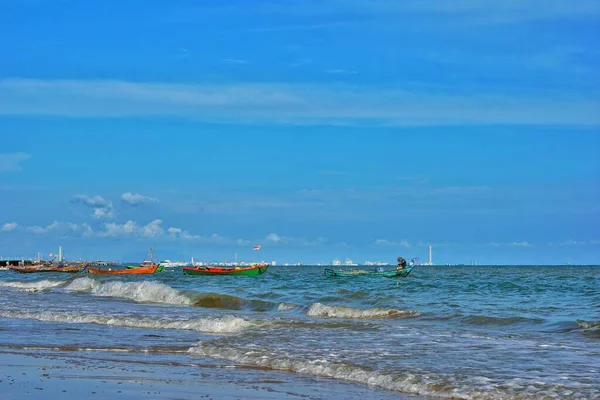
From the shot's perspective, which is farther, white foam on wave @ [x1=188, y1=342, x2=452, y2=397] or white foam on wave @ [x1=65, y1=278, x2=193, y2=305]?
white foam on wave @ [x1=65, y1=278, x2=193, y2=305]

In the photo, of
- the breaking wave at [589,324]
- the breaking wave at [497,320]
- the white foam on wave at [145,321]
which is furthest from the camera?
the breaking wave at [497,320]

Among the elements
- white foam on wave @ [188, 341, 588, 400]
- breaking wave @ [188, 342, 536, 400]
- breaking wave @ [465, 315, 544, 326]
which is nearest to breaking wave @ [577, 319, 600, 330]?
breaking wave @ [465, 315, 544, 326]

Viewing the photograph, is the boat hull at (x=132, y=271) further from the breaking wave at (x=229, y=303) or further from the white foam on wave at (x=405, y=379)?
the white foam on wave at (x=405, y=379)

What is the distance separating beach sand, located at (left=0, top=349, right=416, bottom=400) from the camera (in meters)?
11.6

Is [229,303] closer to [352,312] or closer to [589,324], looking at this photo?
[352,312]

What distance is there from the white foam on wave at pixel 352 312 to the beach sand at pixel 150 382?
12950mm

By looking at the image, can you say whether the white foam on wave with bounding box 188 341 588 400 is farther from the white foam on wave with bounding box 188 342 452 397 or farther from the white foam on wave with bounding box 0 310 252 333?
the white foam on wave with bounding box 0 310 252 333

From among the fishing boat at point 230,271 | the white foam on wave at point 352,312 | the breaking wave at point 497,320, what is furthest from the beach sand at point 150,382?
the fishing boat at point 230,271

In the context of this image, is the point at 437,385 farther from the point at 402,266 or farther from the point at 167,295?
the point at 402,266

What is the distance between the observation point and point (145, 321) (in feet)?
78.7

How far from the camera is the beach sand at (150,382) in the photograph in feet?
38.1

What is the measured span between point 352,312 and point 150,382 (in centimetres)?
1659

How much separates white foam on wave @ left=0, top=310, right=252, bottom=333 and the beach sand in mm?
6850

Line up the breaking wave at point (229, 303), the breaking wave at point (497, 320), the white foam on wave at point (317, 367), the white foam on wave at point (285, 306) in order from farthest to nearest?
the breaking wave at point (229, 303)
the white foam on wave at point (285, 306)
the breaking wave at point (497, 320)
the white foam on wave at point (317, 367)
